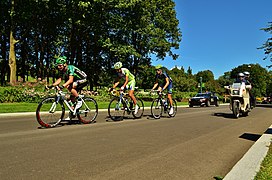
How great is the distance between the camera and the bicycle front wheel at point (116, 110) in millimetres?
9984

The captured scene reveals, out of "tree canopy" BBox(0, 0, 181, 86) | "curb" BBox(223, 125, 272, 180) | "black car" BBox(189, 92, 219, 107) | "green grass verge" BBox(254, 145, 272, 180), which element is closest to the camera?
"green grass verge" BBox(254, 145, 272, 180)

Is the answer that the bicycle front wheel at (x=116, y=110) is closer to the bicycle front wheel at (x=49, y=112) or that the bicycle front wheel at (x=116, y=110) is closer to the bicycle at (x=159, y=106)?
the bicycle at (x=159, y=106)

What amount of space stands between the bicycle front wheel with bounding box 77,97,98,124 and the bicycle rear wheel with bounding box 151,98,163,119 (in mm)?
2858

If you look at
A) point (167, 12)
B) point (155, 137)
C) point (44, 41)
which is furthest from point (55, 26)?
point (155, 137)

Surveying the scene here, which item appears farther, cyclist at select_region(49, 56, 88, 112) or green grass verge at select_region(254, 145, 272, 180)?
cyclist at select_region(49, 56, 88, 112)

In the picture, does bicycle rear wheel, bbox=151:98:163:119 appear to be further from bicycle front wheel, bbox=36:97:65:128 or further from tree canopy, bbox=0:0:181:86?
tree canopy, bbox=0:0:181:86

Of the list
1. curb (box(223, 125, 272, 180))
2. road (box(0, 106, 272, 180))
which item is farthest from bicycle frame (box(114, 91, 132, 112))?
curb (box(223, 125, 272, 180))

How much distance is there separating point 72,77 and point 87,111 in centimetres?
157

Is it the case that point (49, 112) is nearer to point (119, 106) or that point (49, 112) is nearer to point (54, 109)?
point (54, 109)

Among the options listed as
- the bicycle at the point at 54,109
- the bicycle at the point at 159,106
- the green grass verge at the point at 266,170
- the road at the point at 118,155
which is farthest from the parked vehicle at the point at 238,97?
the green grass verge at the point at 266,170

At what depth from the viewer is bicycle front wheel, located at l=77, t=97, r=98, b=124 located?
28.9ft

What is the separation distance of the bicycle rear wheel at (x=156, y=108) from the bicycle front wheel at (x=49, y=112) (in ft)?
14.2

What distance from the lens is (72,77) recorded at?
7.97 m

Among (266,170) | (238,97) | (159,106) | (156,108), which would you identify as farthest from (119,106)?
(266,170)
